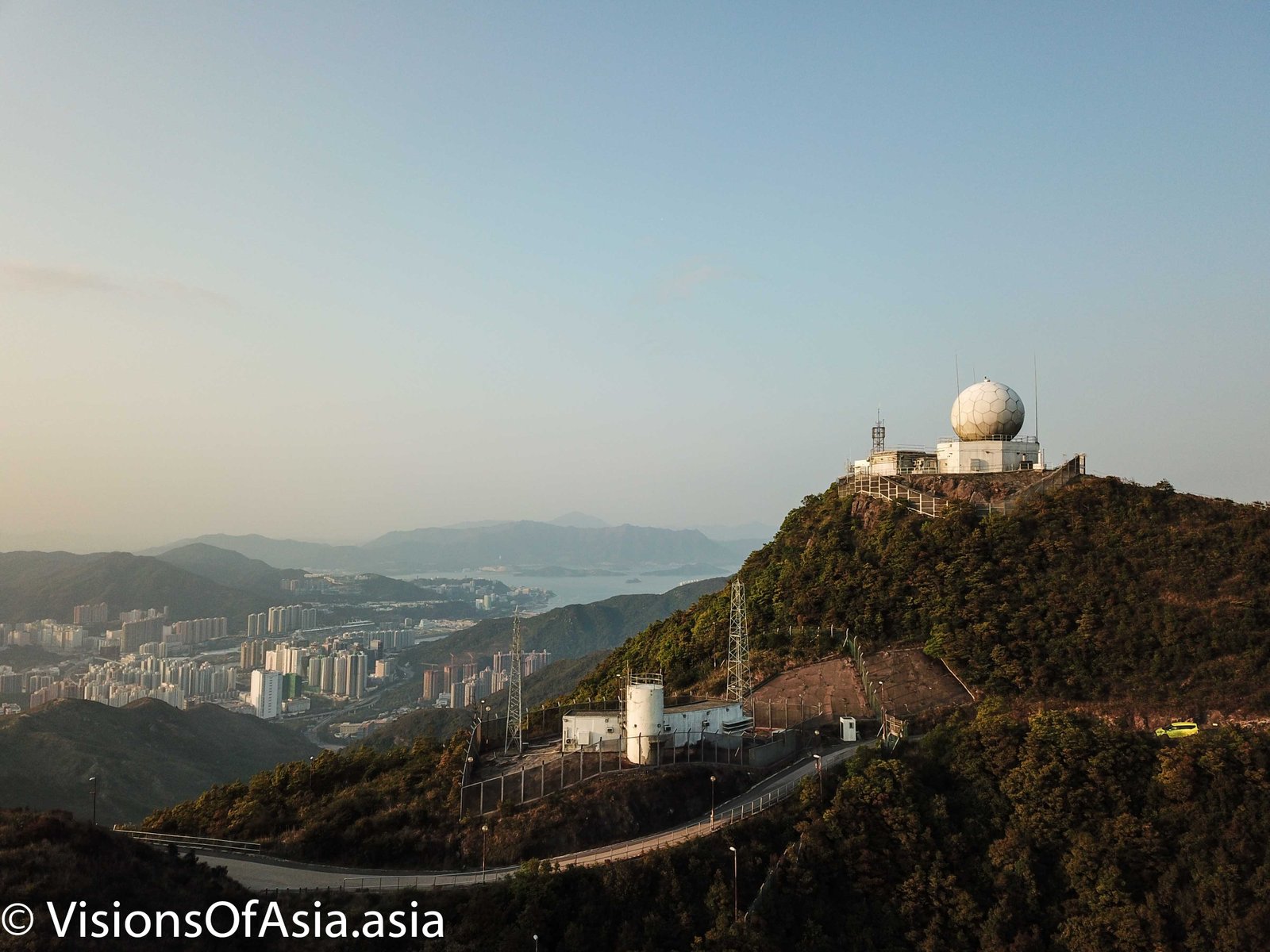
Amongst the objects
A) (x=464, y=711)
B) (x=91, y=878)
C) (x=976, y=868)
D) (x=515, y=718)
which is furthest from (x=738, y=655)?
(x=464, y=711)

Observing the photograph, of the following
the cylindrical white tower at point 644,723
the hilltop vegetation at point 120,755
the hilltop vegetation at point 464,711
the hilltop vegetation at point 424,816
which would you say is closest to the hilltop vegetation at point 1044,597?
the cylindrical white tower at point 644,723


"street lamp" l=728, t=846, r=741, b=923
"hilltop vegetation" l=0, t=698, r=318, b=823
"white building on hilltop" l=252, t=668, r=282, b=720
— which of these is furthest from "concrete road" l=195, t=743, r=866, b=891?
"white building on hilltop" l=252, t=668, r=282, b=720

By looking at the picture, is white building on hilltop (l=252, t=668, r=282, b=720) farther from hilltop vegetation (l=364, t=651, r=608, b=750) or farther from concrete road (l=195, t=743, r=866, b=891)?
concrete road (l=195, t=743, r=866, b=891)

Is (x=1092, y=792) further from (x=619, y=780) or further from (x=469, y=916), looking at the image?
(x=469, y=916)

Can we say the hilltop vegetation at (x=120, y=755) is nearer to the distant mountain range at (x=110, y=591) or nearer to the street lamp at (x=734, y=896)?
the street lamp at (x=734, y=896)

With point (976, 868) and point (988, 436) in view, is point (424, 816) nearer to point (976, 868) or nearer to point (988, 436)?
point (976, 868)

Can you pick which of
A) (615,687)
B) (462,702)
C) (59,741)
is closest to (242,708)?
(462,702)

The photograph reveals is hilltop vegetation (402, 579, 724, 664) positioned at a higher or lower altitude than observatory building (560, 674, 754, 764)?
lower
